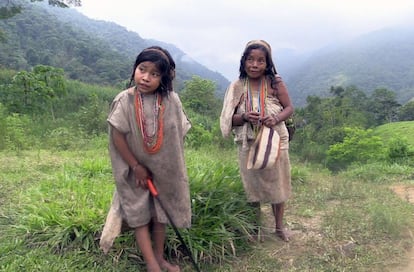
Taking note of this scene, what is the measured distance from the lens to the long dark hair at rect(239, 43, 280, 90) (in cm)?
288

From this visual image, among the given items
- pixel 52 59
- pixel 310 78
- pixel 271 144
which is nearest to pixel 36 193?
pixel 271 144

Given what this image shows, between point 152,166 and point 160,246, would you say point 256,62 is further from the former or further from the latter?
point 160,246

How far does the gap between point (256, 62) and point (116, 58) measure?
3561 cm

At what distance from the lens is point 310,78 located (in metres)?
95.3

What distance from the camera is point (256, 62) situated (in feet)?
9.45

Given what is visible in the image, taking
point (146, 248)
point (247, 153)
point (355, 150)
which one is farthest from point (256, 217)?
point (355, 150)

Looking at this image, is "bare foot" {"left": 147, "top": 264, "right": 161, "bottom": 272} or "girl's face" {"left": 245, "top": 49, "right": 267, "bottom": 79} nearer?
"bare foot" {"left": 147, "top": 264, "right": 161, "bottom": 272}

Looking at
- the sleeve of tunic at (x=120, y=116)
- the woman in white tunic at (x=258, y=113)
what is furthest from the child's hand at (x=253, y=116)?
the sleeve of tunic at (x=120, y=116)

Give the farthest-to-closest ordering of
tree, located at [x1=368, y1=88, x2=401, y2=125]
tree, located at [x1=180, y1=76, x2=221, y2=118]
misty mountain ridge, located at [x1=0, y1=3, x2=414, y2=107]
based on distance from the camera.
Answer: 1. misty mountain ridge, located at [x1=0, y1=3, x2=414, y2=107]
2. tree, located at [x1=368, y1=88, x2=401, y2=125]
3. tree, located at [x1=180, y1=76, x2=221, y2=118]

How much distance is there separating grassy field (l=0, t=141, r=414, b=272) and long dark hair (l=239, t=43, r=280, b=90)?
916mm

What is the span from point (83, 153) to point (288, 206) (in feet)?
11.6

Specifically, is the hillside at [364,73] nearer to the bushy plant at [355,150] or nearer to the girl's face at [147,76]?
the bushy plant at [355,150]

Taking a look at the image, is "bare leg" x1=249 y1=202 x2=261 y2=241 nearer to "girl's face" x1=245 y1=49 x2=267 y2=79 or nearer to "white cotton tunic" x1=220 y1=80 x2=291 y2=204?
"white cotton tunic" x1=220 y1=80 x2=291 y2=204

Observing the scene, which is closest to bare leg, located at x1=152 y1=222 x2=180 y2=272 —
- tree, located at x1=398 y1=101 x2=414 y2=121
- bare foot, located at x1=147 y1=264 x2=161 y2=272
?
bare foot, located at x1=147 y1=264 x2=161 y2=272
